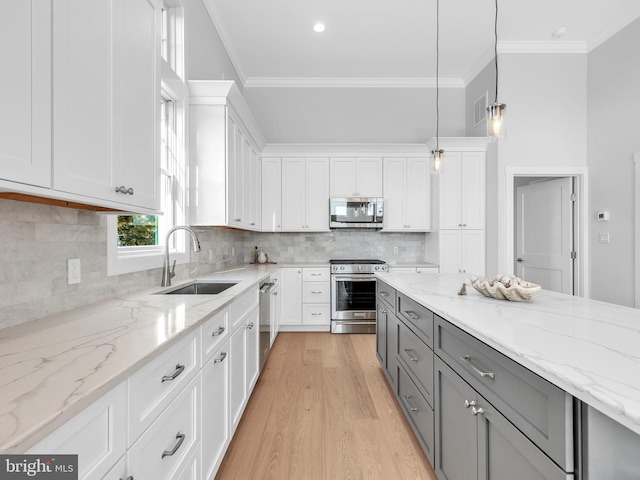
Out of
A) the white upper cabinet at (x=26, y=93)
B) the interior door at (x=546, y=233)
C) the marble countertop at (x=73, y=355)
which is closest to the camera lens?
the marble countertop at (x=73, y=355)

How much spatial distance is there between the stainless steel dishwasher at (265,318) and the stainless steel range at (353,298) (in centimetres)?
115

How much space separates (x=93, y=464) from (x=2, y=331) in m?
0.72

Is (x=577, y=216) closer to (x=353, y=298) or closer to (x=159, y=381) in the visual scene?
(x=353, y=298)

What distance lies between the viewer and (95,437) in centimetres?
71

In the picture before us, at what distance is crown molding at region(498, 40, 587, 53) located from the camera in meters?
3.78

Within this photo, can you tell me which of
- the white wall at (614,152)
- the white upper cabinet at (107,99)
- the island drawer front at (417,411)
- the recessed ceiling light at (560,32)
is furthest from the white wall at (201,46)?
the white wall at (614,152)

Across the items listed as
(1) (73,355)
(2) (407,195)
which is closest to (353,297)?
(2) (407,195)

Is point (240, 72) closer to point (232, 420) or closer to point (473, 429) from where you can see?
point (232, 420)

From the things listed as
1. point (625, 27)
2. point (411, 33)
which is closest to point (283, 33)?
point (411, 33)

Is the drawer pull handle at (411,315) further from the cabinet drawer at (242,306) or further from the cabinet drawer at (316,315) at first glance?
the cabinet drawer at (316,315)

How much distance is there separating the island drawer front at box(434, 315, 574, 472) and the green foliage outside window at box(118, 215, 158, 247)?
1917 millimetres

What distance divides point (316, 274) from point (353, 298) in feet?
1.91

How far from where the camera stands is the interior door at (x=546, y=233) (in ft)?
13.0

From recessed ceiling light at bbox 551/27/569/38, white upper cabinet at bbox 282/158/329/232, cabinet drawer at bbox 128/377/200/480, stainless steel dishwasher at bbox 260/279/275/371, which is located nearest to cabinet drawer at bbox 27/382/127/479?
cabinet drawer at bbox 128/377/200/480
